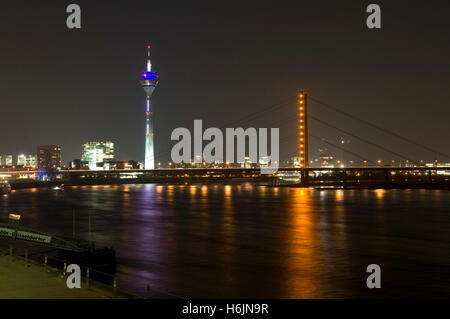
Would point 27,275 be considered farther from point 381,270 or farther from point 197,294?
point 381,270

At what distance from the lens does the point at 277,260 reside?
90.8ft

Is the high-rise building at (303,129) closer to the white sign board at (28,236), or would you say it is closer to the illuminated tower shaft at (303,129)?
the illuminated tower shaft at (303,129)

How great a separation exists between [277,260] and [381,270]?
18.2 ft

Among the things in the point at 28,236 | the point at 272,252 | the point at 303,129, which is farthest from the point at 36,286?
the point at 303,129

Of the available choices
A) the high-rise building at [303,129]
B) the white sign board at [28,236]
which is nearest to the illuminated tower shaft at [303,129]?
the high-rise building at [303,129]

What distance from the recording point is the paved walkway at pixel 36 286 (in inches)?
566

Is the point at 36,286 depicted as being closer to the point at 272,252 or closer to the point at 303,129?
the point at 272,252

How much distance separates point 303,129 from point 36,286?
12208cm

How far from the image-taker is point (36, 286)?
15445mm

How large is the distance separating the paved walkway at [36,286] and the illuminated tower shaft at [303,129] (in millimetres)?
114348

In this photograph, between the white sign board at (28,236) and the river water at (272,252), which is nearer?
the river water at (272,252)
